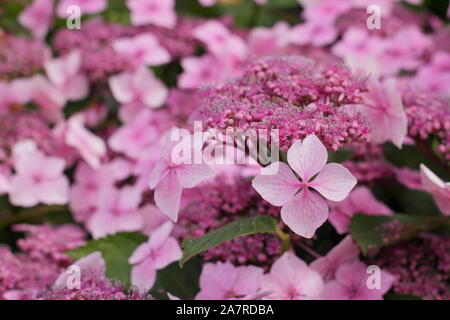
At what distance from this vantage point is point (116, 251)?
1.01 m

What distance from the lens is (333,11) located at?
4.80 feet

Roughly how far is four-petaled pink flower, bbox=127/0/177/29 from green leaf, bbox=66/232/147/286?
0.52 meters

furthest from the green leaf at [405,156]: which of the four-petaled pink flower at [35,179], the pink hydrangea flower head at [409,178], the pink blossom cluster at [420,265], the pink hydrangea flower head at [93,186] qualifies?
the four-petaled pink flower at [35,179]

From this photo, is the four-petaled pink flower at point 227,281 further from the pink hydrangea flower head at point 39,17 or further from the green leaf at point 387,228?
the pink hydrangea flower head at point 39,17

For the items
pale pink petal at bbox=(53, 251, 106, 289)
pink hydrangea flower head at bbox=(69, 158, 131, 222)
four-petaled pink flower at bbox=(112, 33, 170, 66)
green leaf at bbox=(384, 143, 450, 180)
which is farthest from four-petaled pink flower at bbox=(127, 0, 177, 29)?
pale pink petal at bbox=(53, 251, 106, 289)

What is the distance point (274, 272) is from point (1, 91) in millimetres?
739

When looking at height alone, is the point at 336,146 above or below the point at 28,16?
below

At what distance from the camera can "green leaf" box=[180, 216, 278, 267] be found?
751 millimetres

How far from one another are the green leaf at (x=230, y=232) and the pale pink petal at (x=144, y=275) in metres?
0.15

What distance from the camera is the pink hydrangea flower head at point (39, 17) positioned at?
1544 millimetres

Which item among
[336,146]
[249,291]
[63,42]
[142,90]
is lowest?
[249,291]

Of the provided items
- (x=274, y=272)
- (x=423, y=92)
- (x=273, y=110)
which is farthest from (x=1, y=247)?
(x=423, y=92)

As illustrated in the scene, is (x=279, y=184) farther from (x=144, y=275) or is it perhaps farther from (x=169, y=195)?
(x=144, y=275)
